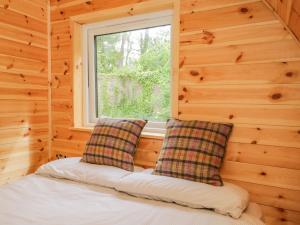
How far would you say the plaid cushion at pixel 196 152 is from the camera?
1.48m

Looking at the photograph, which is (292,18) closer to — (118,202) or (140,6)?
(140,6)

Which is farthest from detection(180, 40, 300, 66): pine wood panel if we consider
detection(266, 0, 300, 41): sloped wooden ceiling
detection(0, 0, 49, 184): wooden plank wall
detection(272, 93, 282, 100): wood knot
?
detection(0, 0, 49, 184): wooden plank wall

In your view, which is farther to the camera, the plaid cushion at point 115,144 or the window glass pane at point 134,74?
the window glass pane at point 134,74

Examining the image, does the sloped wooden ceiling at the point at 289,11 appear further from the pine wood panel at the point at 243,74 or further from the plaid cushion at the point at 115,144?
the plaid cushion at the point at 115,144

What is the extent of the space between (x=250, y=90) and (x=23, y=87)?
1.92 meters

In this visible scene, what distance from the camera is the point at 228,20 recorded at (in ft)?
5.43

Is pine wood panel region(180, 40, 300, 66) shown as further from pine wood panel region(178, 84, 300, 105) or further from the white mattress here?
the white mattress

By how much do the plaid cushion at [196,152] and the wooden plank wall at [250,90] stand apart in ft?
0.50

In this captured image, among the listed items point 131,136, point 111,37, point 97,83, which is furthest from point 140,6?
point 131,136

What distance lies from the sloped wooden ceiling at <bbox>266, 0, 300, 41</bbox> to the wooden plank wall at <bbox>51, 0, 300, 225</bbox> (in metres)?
0.09

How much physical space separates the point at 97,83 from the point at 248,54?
1.43 metres

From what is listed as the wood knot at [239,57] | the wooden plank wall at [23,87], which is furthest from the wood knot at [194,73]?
the wooden plank wall at [23,87]

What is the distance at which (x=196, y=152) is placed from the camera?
59.9 inches

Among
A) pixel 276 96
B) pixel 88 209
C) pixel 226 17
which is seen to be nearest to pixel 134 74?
pixel 226 17
